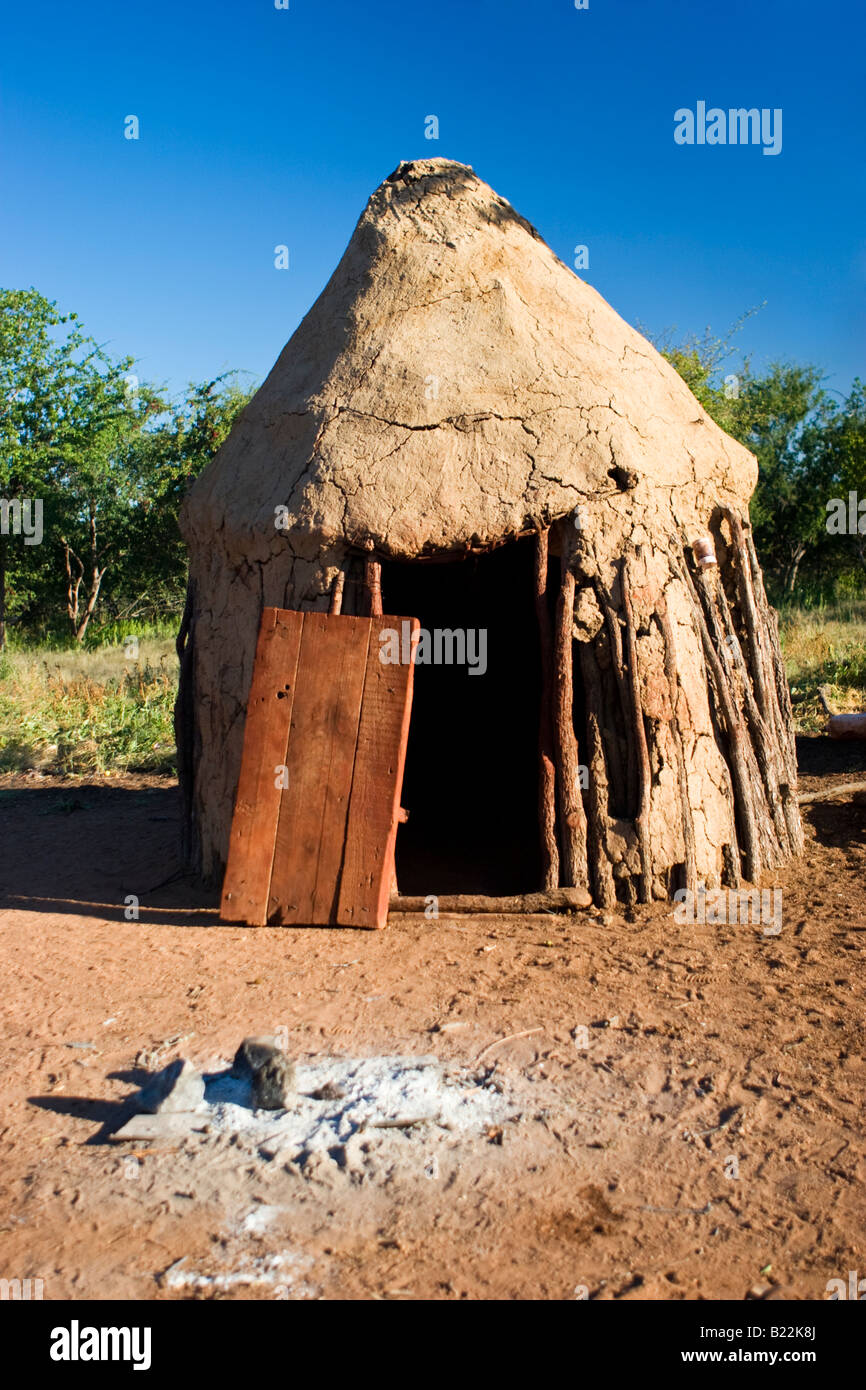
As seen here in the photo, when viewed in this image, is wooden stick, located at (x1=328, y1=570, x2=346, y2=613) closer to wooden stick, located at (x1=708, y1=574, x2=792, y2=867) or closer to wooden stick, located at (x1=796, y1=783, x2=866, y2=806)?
wooden stick, located at (x1=708, y1=574, x2=792, y2=867)

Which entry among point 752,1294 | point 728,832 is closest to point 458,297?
point 728,832

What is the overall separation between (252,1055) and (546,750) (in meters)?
2.57

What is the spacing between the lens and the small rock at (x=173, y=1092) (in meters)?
→ 3.76

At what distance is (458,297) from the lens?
21.6 ft

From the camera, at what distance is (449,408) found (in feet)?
20.1

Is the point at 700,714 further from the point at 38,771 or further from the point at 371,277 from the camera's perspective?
the point at 38,771

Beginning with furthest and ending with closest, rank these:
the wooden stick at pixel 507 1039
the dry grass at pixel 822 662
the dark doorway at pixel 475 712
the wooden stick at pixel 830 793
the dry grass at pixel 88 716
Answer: the dry grass at pixel 822 662, the dry grass at pixel 88 716, the dark doorway at pixel 475 712, the wooden stick at pixel 830 793, the wooden stick at pixel 507 1039

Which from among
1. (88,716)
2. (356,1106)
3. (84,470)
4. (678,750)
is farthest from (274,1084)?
(84,470)

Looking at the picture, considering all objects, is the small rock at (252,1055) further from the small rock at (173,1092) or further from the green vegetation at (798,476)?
the green vegetation at (798,476)

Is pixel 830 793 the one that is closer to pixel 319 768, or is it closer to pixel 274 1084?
pixel 319 768

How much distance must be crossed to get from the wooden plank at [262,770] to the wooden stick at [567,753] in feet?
4.85

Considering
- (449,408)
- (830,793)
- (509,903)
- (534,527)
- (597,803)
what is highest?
(449,408)

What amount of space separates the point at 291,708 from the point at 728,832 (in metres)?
2.72

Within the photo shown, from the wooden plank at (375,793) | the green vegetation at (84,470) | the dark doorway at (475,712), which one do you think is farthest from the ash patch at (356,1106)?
the green vegetation at (84,470)
